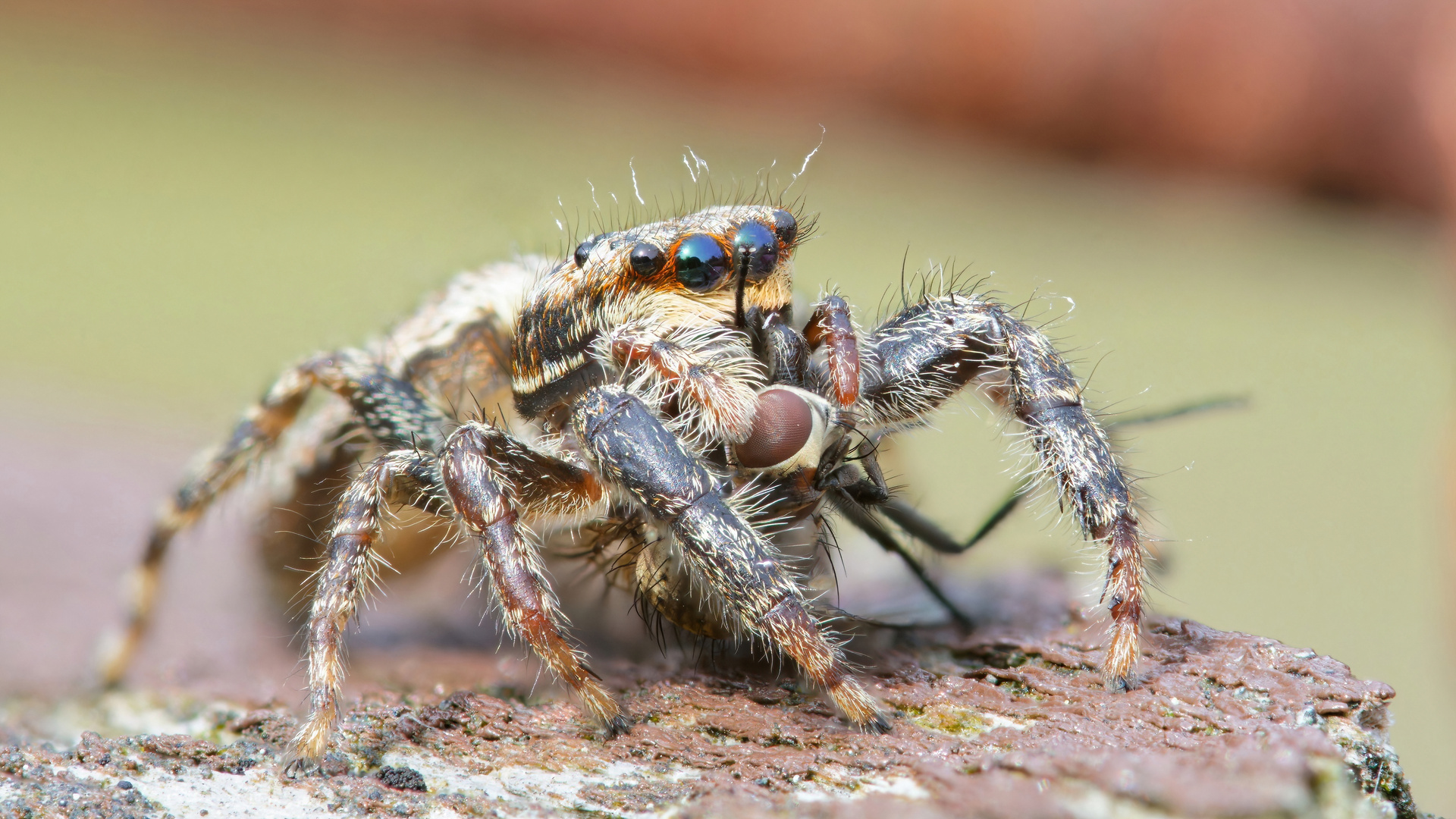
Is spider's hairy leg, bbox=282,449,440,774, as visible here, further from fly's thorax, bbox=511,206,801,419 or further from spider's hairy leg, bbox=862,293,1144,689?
spider's hairy leg, bbox=862,293,1144,689

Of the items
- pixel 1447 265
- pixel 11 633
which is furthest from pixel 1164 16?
pixel 11 633

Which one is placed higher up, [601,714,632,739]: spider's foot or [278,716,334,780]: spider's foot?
[601,714,632,739]: spider's foot

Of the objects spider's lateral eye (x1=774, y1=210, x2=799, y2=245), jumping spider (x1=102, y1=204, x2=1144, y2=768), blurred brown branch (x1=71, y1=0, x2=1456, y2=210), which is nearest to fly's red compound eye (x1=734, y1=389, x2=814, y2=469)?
jumping spider (x1=102, y1=204, x2=1144, y2=768)

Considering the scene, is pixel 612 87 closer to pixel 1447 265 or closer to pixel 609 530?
pixel 1447 265

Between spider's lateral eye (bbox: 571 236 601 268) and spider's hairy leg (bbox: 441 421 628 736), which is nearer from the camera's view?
spider's hairy leg (bbox: 441 421 628 736)

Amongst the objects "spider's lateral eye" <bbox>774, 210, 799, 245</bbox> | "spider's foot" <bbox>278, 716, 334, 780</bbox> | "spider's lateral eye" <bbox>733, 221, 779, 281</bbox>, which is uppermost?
"spider's lateral eye" <bbox>774, 210, 799, 245</bbox>

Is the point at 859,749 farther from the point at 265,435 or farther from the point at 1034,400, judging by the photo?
the point at 265,435

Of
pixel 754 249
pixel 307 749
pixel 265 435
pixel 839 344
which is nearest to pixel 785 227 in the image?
pixel 754 249
